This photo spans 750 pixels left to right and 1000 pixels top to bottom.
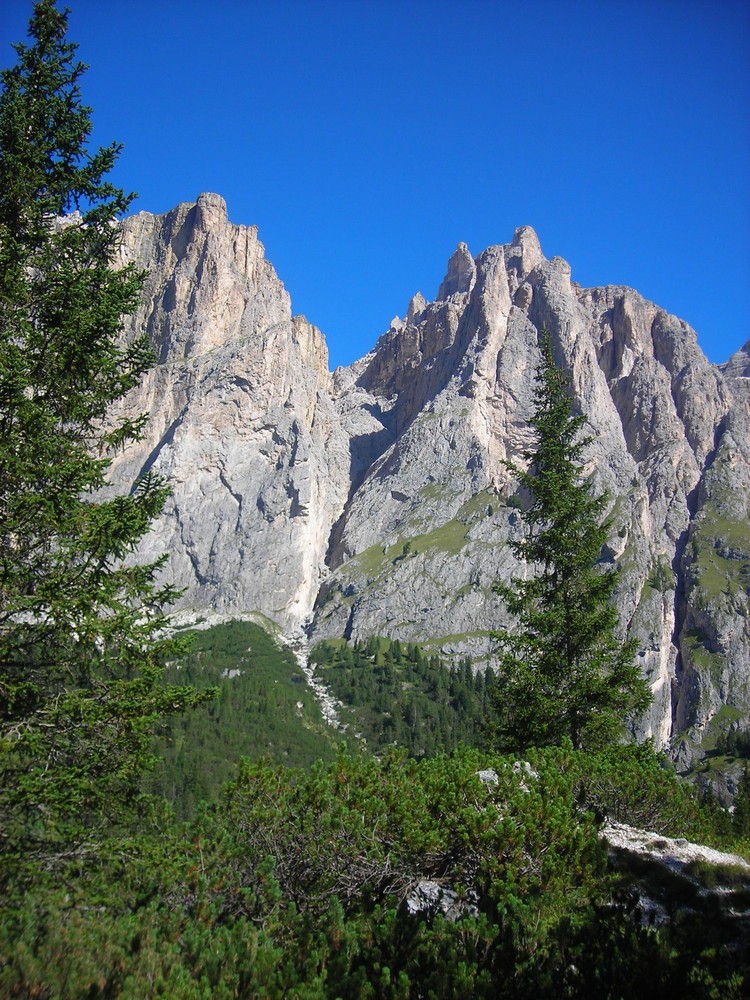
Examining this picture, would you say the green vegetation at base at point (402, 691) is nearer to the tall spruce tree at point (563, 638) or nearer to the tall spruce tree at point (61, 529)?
the tall spruce tree at point (563, 638)

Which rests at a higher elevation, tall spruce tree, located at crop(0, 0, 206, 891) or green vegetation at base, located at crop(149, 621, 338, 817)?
tall spruce tree, located at crop(0, 0, 206, 891)

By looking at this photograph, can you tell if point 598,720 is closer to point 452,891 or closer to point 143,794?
point 452,891

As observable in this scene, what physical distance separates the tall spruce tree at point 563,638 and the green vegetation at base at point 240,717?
6775 centimetres

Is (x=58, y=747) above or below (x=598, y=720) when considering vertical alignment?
below

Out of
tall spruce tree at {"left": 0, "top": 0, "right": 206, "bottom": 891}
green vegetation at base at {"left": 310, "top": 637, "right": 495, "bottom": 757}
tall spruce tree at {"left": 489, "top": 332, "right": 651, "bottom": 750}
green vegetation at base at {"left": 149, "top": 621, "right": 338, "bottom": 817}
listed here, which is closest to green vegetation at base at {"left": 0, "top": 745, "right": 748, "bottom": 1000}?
tall spruce tree at {"left": 0, "top": 0, "right": 206, "bottom": 891}

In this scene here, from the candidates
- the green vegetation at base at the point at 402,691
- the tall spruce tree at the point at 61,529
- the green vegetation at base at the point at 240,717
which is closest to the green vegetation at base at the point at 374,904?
the tall spruce tree at the point at 61,529

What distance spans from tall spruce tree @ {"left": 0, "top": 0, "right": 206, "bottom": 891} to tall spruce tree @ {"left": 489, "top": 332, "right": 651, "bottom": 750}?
11.3m

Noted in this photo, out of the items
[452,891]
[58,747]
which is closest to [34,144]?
[58,747]

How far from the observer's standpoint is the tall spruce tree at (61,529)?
31.8ft

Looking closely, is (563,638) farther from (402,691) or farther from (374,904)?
(402,691)

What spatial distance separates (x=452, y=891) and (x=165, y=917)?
419 centimetres

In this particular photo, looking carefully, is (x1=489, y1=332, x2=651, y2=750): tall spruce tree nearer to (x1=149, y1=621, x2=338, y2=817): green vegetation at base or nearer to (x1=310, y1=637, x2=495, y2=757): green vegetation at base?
(x1=149, y1=621, x2=338, y2=817): green vegetation at base

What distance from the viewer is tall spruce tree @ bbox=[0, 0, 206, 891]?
9680 mm

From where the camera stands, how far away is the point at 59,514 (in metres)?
10.7
